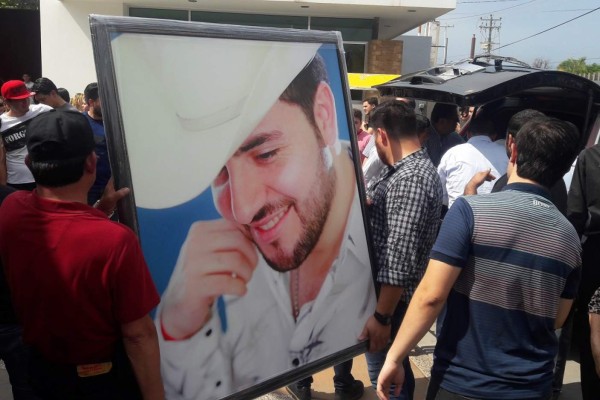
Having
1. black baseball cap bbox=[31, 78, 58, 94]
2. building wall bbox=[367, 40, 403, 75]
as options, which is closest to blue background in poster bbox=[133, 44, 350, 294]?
black baseball cap bbox=[31, 78, 58, 94]

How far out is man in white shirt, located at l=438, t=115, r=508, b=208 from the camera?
4324 millimetres

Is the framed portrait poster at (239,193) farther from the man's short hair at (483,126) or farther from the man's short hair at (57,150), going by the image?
the man's short hair at (483,126)

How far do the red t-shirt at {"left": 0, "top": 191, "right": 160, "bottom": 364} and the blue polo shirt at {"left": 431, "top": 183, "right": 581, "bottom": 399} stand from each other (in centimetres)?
105

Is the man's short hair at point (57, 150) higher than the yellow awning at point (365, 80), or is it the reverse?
the man's short hair at point (57, 150)

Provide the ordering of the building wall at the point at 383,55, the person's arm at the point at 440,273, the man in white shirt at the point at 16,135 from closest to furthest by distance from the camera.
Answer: the person's arm at the point at 440,273 < the man in white shirt at the point at 16,135 < the building wall at the point at 383,55

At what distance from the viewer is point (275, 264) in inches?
88.1

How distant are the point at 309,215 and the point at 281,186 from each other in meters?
0.19

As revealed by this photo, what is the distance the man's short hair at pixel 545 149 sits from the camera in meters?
2.13

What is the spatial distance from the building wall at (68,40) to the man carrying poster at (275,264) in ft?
44.6

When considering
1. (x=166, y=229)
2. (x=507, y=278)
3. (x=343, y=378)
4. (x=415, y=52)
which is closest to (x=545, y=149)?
(x=507, y=278)

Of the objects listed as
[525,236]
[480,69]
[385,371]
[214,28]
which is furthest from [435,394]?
[480,69]

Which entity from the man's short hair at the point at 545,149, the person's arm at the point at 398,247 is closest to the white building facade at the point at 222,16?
the person's arm at the point at 398,247

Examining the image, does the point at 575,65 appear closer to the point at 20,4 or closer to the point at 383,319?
the point at 20,4

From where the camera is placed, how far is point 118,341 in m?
1.92
